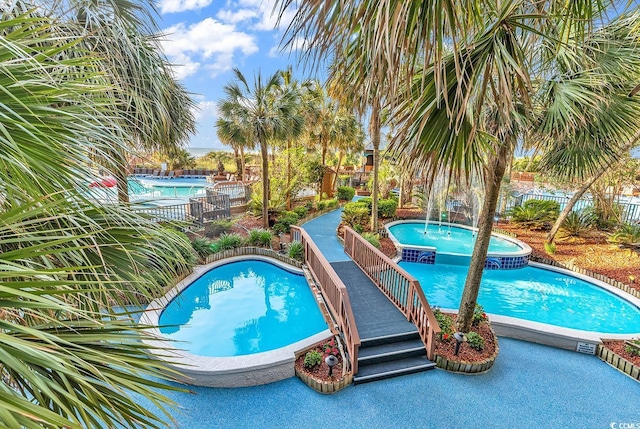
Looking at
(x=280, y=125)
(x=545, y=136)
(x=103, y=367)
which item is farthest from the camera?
(x=280, y=125)

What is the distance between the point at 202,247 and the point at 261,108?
17.1ft

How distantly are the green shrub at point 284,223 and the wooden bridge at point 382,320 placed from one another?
4.32 meters

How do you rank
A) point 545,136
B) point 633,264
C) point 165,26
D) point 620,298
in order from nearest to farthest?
point 545,136 → point 165,26 → point 620,298 → point 633,264

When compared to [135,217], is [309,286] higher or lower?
lower

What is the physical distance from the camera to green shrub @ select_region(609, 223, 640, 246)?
902 centimetres

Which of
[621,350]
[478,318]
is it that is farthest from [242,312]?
[621,350]

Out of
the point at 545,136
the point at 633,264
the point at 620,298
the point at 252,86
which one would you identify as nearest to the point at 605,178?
the point at 633,264

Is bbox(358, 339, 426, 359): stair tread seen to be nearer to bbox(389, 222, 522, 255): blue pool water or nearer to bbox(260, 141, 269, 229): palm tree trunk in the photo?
bbox(389, 222, 522, 255): blue pool water

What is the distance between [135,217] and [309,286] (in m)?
5.74

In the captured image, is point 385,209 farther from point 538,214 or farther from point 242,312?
point 242,312

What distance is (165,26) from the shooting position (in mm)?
4414

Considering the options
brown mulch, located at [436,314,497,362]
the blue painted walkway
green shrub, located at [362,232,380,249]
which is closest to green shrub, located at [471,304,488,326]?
brown mulch, located at [436,314,497,362]

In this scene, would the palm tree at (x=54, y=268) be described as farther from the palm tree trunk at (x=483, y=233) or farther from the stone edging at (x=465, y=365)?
the stone edging at (x=465, y=365)

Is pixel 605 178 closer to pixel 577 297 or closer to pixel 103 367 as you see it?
pixel 577 297
